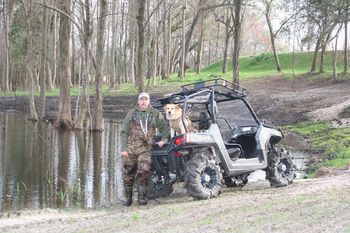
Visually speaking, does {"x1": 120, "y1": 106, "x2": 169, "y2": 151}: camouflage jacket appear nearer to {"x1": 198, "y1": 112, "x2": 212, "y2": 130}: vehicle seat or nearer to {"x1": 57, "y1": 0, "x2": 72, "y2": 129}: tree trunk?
{"x1": 198, "y1": 112, "x2": 212, "y2": 130}: vehicle seat

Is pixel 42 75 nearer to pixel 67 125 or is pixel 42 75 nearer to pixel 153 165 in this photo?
pixel 67 125

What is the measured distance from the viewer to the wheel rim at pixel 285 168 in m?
11.6

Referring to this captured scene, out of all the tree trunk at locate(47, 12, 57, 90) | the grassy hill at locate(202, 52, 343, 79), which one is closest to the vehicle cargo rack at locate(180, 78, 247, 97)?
the grassy hill at locate(202, 52, 343, 79)

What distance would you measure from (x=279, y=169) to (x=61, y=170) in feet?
22.7

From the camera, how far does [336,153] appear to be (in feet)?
55.1

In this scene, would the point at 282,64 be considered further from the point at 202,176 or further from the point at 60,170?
the point at 202,176

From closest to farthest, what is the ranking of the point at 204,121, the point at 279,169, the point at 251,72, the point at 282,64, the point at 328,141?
the point at 204,121 < the point at 279,169 < the point at 328,141 < the point at 251,72 < the point at 282,64

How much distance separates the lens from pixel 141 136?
10.1 metres

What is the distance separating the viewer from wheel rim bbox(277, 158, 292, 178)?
457 inches

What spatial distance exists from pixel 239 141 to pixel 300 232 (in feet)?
16.5

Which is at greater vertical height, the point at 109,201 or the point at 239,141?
the point at 239,141

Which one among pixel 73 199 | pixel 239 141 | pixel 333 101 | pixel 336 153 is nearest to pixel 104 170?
pixel 73 199

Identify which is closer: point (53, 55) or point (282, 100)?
point (282, 100)

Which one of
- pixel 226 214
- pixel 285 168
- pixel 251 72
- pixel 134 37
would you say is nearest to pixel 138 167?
pixel 226 214
